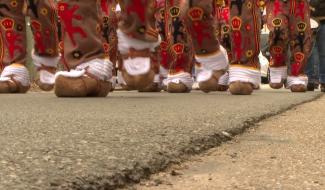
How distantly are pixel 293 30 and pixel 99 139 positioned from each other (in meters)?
3.75

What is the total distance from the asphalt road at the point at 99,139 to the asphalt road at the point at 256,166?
1.3 inches

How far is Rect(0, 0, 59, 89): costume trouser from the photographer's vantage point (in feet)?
10.5

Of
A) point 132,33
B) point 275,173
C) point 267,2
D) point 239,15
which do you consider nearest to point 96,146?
point 275,173

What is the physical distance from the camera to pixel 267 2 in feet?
16.2

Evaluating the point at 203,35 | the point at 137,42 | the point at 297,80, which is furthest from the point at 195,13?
the point at 297,80

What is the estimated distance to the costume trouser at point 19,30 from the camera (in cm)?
320

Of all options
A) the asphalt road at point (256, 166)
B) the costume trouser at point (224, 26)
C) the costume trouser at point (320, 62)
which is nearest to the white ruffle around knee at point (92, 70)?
the asphalt road at point (256, 166)

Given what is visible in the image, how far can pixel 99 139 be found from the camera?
49.3 inches

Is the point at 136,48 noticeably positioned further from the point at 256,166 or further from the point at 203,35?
the point at 256,166

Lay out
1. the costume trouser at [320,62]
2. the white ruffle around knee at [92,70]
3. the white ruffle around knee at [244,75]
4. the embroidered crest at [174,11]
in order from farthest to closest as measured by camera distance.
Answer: the costume trouser at [320,62]
the embroidered crest at [174,11]
the white ruffle around knee at [244,75]
the white ruffle around knee at [92,70]

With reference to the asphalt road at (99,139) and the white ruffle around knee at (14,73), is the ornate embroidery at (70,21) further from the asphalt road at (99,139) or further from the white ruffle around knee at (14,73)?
the white ruffle around knee at (14,73)

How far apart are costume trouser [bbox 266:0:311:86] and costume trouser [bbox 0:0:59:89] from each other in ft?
6.05

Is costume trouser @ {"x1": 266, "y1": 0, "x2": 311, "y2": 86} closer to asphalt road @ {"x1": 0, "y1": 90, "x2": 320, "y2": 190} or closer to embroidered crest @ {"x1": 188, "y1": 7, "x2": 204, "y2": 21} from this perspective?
embroidered crest @ {"x1": 188, "y1": 7, "x2": 204, "y2": 21}

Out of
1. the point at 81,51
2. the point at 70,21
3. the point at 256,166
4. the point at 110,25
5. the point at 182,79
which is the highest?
the point at 110,25
